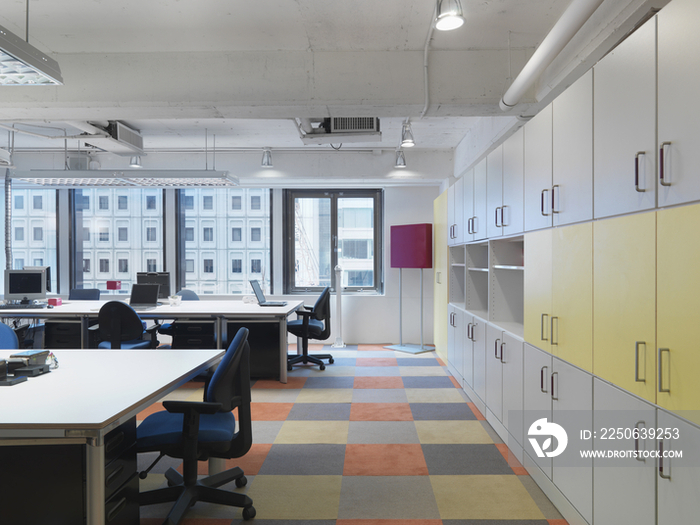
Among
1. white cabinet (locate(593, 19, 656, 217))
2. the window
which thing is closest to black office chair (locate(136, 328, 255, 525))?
white cabinet (locate(593, 19, 656, 217))

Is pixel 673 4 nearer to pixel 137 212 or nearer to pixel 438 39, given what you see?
pixel 438 39

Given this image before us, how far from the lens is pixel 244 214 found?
8328mm

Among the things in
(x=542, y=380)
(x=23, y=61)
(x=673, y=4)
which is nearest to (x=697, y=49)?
(x=673, y=4)

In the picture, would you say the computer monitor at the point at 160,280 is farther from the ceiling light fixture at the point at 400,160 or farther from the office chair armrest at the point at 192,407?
the office chair armrest at the point at 192,407

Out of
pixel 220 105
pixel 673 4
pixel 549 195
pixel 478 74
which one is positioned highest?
pixel 478 74

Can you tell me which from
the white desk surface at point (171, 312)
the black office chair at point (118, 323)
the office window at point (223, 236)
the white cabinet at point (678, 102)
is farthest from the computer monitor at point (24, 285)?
the white cabinet at point (678, 102)

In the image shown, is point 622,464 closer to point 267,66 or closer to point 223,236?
point 267,66

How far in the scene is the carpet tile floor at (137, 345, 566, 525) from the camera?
264 centimetres

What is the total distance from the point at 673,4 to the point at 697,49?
0.80 ft

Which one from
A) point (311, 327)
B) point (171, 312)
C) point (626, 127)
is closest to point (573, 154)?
point (626, 127)

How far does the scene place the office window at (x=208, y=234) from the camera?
27.3 feet

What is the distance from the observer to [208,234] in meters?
8.33

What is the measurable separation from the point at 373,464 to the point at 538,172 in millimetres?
2373

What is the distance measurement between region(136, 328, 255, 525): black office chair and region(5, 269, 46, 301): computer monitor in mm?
4718
